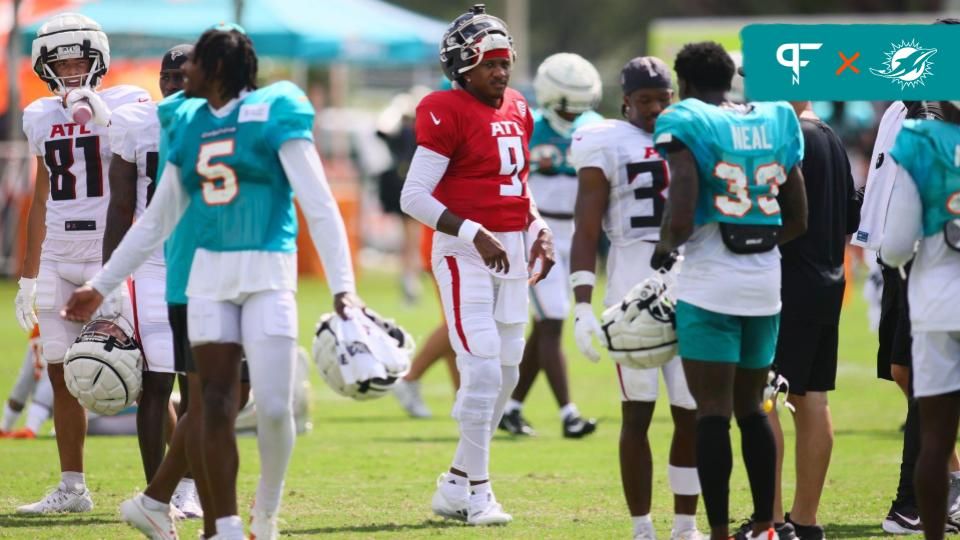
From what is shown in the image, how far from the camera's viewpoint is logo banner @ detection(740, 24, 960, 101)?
7770 mm

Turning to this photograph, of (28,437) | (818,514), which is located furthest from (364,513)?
(28,437)

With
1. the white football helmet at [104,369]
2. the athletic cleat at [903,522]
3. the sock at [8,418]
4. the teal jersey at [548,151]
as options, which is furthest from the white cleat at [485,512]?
the sock at [8,418]

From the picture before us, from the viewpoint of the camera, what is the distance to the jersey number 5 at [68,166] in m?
8.38

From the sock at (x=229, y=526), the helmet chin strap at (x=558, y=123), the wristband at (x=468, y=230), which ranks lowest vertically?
the sock at (x=229, y=526)

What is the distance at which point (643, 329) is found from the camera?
6.67 meters

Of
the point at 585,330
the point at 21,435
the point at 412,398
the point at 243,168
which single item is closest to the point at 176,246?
the point at 243,168

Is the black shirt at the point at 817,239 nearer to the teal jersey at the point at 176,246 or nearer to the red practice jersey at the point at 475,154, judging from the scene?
the red practice jersey at the point at 475,154

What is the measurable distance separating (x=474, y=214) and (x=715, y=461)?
2168 millimetres

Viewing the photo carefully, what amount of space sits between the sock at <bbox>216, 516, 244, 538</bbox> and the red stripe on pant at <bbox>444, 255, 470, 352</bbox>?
199 centimetres

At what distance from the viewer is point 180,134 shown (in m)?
6.60

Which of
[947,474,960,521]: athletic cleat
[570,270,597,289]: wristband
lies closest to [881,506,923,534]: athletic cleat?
[947,474,960,521]: athletic cleat

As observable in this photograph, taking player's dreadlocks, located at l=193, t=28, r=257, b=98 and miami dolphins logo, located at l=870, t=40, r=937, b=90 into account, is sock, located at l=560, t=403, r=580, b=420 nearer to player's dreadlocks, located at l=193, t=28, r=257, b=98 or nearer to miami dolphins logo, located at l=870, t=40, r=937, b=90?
miami dolphins logo, located at l=870, t=40, r=937, b=90

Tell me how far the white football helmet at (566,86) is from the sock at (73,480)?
4.86 metres

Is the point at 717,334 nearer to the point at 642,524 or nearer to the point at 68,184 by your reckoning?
the point at 642,524
